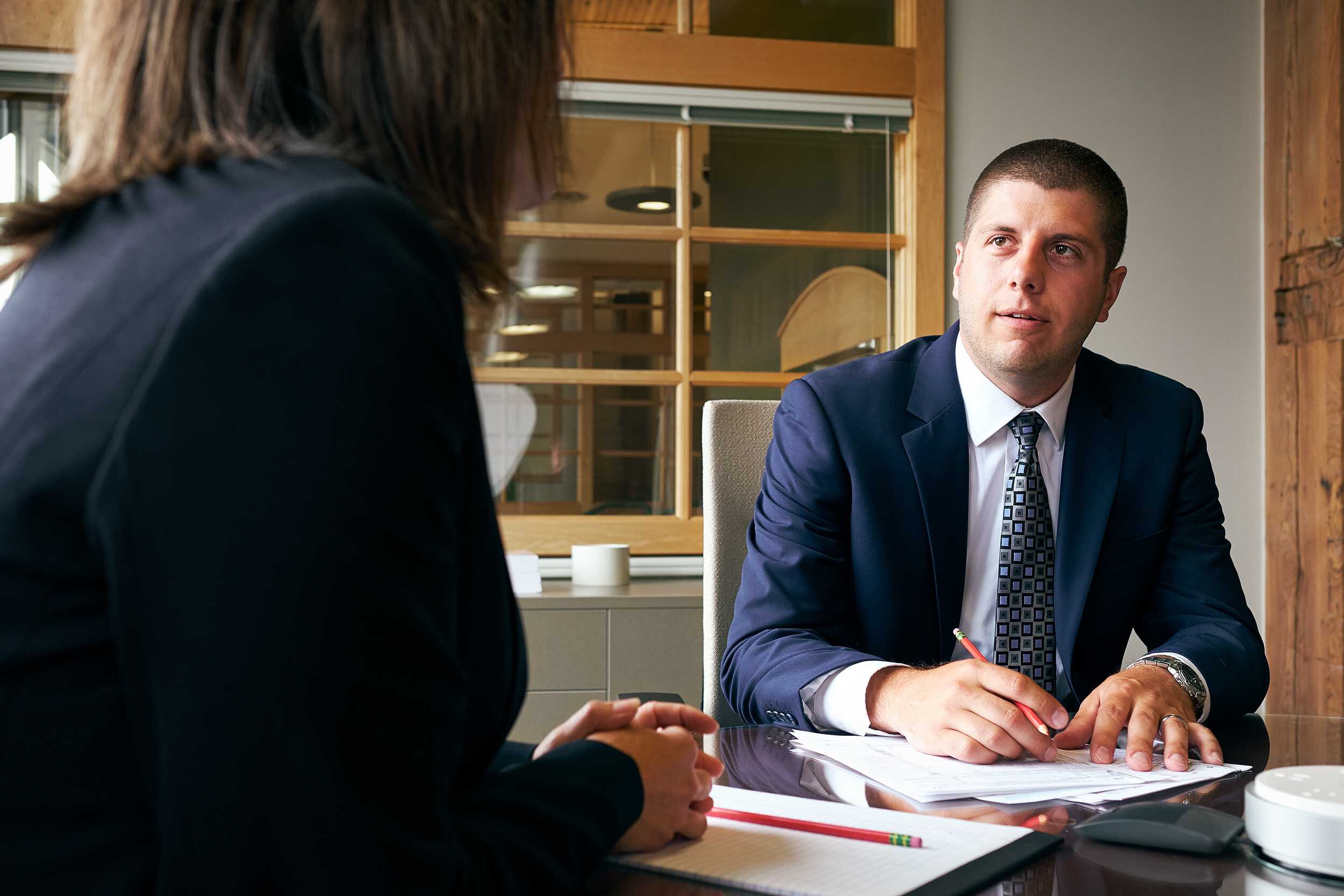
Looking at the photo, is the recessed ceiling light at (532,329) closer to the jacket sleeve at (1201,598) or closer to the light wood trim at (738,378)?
the light wood trim at (738,378)

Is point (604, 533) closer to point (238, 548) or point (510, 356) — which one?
point (510, 356)

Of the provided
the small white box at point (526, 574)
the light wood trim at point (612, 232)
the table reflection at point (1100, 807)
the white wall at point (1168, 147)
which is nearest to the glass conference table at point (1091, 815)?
the table reflection at point (1100, 807)

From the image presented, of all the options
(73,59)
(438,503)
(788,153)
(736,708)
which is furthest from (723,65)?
(438,503)

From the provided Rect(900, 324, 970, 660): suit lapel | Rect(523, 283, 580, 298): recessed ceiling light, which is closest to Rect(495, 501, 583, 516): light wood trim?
Rect(523, 283, 580, 298): recessed ceiling light

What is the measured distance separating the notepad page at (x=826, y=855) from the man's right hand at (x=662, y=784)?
0.04ft

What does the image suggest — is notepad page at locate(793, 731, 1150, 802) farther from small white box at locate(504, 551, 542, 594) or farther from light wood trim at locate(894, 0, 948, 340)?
light wood trim at locate(894, 0, 948, 340)

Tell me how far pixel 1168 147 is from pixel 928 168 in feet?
2.60

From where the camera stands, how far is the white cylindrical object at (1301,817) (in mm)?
699

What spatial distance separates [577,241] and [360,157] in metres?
2.82

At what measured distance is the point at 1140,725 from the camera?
1.12 metres

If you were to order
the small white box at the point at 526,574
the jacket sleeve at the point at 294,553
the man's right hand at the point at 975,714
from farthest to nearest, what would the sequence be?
1. the small white box at the point at 526,574
2. the man's right hand at the point at 975,714
3. the jacket sleeve at the point at 294,553

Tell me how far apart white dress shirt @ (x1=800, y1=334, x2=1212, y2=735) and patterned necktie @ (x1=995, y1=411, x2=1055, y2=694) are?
1cm

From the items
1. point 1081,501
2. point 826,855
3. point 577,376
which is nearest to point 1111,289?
point 1081,501

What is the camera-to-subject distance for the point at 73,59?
689 millimetres
